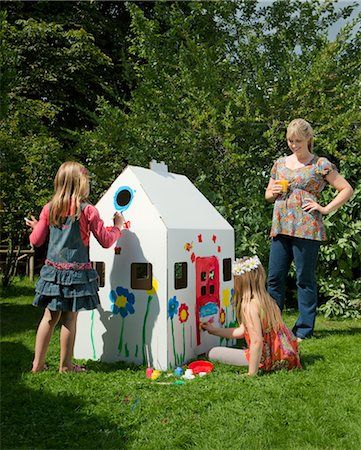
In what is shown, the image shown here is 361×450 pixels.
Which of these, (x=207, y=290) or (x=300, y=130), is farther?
(x=300, y=130)

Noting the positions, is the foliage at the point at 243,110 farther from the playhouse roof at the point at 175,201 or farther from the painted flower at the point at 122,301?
the painted flower at the point at 122,301

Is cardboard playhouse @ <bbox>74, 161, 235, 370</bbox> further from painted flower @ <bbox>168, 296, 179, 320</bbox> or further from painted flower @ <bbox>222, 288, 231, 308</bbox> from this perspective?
painted flower @ <bbox>222, 288, 231, 308</bbox>

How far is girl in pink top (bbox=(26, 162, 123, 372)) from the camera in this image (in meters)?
3.49

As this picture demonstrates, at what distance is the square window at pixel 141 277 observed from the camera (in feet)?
12.1

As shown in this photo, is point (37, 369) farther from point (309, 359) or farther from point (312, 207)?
point (312, 207)

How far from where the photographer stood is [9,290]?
8414 millimetres

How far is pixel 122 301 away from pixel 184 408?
3.77ft

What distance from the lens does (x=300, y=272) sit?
4.41 metres

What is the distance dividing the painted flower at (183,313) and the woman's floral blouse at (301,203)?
1060 millimetres

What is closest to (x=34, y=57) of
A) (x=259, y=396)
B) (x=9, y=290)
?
(x=9, y=290)

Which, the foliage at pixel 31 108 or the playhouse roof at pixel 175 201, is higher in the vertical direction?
the foliage at pixel 31 108

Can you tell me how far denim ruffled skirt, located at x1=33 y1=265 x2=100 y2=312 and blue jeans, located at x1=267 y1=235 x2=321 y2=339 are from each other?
165 cm

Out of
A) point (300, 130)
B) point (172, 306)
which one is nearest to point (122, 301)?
point (172, 306)

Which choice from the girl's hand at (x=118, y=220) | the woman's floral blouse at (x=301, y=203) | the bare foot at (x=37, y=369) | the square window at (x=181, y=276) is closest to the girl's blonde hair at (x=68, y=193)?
the girl's hand at (x=118, y=220)
